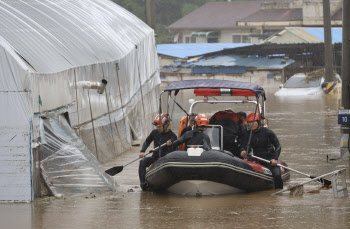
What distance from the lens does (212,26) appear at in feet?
266

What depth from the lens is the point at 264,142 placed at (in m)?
15.6

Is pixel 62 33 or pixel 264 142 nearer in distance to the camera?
pixel 264 142

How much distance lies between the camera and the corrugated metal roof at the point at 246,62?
56.2 m

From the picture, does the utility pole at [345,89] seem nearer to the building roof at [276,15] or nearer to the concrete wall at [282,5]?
the building roof at [276,15]

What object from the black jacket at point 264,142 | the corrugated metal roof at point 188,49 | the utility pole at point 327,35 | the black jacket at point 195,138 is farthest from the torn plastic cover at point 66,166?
the corrugated metal roof at point 188,49

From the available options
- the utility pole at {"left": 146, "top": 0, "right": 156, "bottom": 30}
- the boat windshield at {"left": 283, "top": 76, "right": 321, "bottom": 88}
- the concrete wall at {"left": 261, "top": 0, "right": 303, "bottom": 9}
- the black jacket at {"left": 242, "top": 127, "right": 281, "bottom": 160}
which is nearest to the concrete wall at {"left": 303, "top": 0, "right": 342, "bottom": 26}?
the concrete wall at {"left": 261, "top": 0, "right": 303, "bottom": 9}

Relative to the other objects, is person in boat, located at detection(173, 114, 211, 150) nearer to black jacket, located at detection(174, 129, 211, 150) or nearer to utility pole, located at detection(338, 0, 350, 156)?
black jacket, located at detection(174, 129, 211, 150)

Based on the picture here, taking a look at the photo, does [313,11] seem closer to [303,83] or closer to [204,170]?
[303,83]

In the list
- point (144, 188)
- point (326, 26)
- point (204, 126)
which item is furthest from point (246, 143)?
point (326, 26)

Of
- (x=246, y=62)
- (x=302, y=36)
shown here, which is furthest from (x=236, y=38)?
(x=246, y=62)

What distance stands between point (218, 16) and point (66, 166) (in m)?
69.3

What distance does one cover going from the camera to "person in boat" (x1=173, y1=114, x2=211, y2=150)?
48.8ft

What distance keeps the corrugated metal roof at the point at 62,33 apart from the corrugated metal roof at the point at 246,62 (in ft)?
91.7

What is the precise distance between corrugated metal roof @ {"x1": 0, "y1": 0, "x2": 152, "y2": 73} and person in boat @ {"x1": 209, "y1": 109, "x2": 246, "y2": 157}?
3.54 metres
